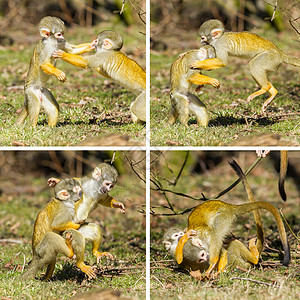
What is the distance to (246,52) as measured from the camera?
7289mm

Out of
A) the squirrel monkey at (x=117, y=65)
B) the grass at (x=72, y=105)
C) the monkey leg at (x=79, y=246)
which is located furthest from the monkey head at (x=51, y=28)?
the monkey leg at (x=79, y=246)

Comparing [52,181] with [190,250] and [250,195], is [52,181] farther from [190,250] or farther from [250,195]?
[250,195]

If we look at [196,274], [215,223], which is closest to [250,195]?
[215,223]

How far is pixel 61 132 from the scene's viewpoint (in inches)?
289

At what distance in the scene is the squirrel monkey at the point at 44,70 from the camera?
7.10m

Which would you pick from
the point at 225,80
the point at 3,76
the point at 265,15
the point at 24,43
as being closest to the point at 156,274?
the point at 225,80

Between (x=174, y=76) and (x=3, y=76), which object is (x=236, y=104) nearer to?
(x=174, y=76)

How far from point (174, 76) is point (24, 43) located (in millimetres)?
7994

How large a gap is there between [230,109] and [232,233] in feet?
6.13

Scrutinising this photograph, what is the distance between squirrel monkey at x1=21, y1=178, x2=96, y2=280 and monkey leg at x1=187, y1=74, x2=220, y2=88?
1.87m

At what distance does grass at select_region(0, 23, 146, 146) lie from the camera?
7.25 m

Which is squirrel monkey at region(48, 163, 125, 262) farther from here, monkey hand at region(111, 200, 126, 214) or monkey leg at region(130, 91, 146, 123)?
monkey leg at region(130, 91, 146, 123)

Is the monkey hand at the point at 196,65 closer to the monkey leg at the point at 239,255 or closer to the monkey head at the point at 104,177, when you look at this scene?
the monkey head at the point at 104,177

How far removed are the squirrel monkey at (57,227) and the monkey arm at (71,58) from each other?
4.58ft
